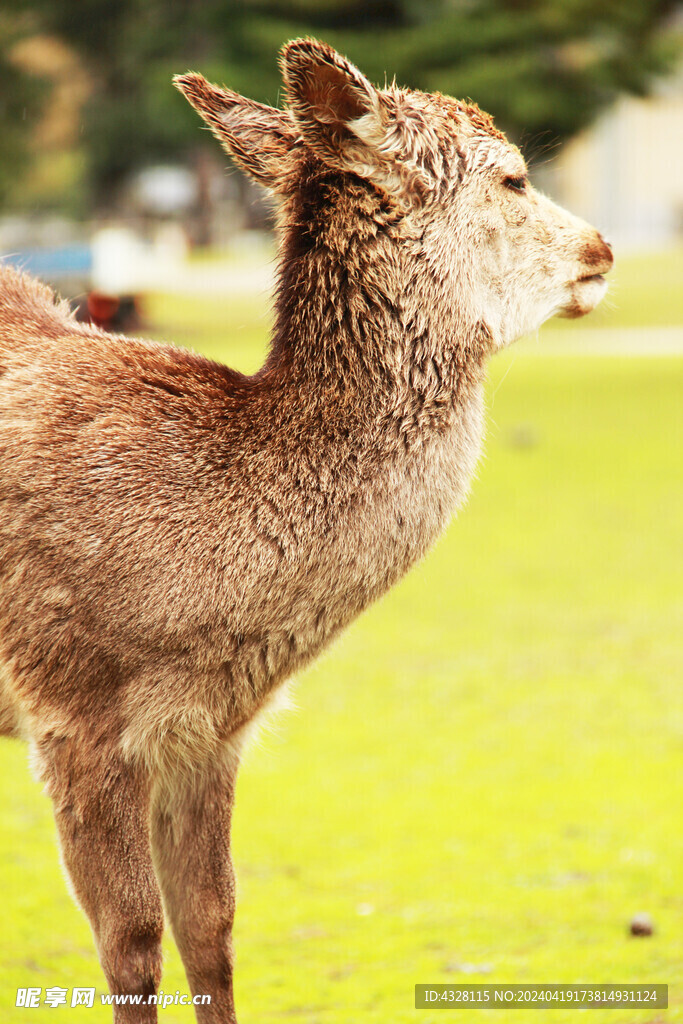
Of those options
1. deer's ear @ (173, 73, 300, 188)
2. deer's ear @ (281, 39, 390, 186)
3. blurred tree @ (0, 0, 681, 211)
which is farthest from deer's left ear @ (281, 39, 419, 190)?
blurred tree @ (0, 0, 681, 211)

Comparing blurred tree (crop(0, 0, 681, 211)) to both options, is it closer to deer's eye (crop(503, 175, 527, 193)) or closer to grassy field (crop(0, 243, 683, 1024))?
grassy field (crop(0, 243, 683, 1024))

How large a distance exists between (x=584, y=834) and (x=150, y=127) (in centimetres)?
3986

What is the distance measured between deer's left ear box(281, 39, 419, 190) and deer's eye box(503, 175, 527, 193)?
14.3 inches

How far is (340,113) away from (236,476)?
0.98 meters

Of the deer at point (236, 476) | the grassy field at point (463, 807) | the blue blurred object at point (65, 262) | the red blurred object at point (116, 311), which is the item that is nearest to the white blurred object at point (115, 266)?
the blue blurred object at point (65, 262)

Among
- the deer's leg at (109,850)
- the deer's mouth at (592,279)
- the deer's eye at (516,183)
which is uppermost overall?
the deer's eye at (516,183)

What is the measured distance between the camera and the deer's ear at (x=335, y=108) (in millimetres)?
3359

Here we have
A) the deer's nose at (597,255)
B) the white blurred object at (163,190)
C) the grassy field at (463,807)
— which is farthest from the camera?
the white blurred object at (163,190)

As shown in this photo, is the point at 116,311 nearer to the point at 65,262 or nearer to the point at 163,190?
the point at 65,262

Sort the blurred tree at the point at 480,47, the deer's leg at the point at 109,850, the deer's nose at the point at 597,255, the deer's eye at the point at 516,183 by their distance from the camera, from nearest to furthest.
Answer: the deer's leg at the point at 109,850
the deer's eye at the point at 516,183
the deer's nose at the point at 597,255
the blurred tree at the point at 480,47

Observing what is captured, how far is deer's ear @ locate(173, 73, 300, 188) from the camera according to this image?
142 inches

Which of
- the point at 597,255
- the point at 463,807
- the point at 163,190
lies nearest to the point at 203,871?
the point at 597,255

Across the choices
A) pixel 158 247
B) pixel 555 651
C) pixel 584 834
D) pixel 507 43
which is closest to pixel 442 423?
pixel 584 834

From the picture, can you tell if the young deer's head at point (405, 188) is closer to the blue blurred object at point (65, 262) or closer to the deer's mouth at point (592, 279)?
the deer's mouth at point (592, 279)
